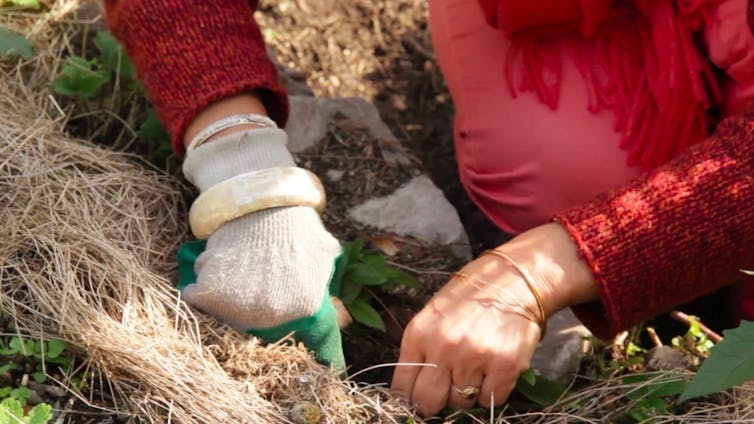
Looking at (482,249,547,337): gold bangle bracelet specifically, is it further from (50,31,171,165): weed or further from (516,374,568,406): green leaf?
(50,31,171,165): weed

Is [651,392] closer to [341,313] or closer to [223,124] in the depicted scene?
[341,313]

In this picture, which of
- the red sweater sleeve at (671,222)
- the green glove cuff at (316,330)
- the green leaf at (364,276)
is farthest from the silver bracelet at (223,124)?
the red sweater sleeve at (671,222)

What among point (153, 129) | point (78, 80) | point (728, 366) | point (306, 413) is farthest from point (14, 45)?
point (728, 366)

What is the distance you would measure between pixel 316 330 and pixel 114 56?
2.45 feet

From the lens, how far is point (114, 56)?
6.07ft

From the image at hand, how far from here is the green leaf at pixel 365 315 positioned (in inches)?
59.2

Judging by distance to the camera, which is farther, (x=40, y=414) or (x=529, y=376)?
(x=529, y=376)

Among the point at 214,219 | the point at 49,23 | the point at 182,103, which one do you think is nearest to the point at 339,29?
the point at 49,23

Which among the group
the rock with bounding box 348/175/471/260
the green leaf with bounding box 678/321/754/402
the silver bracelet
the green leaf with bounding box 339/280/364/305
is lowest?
the rock with bounding box 348/175/471/260

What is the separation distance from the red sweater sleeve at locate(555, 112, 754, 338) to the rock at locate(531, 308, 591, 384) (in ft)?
0.68

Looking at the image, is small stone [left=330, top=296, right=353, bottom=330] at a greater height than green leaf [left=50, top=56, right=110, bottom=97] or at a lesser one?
Answer: lesser

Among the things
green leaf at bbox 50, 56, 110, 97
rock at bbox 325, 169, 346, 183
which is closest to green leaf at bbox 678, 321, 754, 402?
rock at bbox 325, 169, 346, 183

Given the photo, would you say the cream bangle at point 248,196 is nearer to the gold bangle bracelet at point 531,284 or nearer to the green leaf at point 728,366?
the gold bangle bracelet at point 531,284

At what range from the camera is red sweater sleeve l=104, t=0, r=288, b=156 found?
1.51 m
